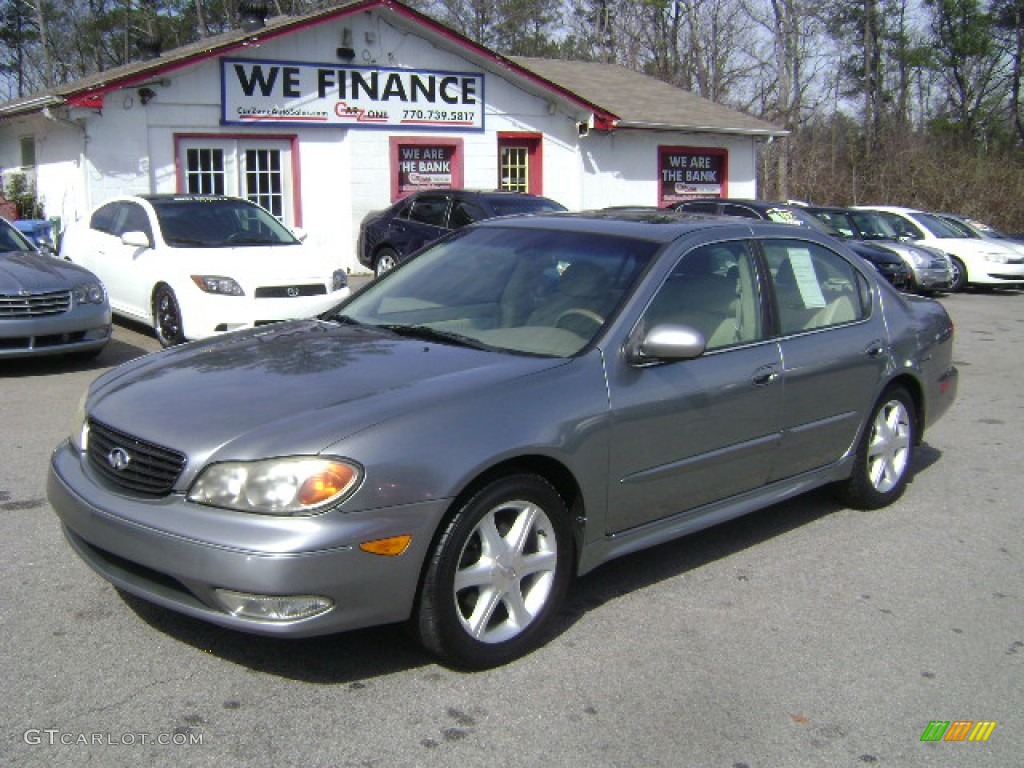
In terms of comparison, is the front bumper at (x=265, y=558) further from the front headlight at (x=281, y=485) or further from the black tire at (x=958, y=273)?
the black tire at (x=958, y=273)

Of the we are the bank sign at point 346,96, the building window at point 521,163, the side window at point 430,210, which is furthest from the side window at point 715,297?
the building window at point 521,163

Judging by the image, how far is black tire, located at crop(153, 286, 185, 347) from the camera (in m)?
10.7

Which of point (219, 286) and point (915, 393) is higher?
point (219, 286)

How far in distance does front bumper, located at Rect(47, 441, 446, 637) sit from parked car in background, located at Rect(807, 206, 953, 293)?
53.2 feet

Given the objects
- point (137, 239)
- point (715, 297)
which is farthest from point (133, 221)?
point (715, 297)

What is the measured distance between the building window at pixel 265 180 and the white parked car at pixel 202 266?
5.01 metres

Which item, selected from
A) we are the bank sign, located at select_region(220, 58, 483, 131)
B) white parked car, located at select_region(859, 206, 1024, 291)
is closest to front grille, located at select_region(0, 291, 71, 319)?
we are the bank sign, located at select_region(220, 58, 483, 131)

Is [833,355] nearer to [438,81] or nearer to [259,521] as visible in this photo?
[259,521]

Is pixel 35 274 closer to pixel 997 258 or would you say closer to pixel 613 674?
pixel 613 674

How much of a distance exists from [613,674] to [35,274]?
7.44 metres

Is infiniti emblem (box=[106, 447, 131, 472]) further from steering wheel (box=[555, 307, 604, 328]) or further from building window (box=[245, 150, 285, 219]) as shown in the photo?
building window (box=[245, 150, 285, 219])

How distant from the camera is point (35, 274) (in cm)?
959

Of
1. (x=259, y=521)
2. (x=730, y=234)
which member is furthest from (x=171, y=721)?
(x=730, y=234)

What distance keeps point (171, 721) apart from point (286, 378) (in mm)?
1270
